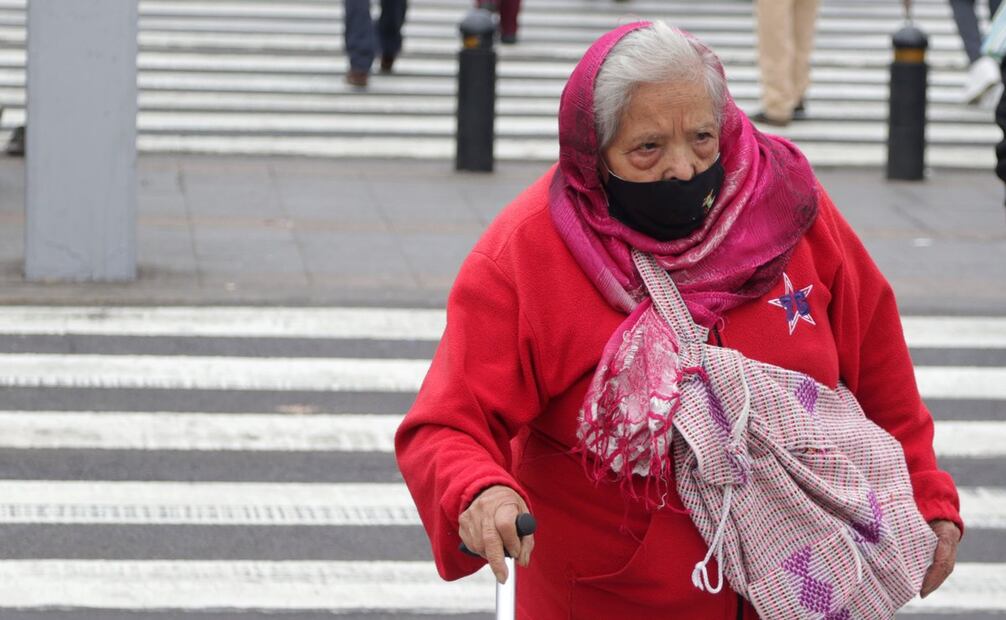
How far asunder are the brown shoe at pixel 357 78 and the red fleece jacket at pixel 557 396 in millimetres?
11604

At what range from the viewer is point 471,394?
9.69 feet

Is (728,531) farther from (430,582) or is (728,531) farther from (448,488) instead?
(430,582)

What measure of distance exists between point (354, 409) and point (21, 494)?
5.15ft

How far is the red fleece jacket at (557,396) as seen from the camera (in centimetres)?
296

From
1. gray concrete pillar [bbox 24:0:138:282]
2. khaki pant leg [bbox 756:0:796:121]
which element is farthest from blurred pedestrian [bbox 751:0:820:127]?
gray concrete pillar [bbox 24:0:138:282]

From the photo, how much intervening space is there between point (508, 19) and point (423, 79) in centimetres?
130

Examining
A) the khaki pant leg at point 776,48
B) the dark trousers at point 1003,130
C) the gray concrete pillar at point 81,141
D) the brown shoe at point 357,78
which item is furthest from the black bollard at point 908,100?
the dark trousers at point 1003,130

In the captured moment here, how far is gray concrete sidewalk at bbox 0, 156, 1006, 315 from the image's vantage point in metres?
9.12

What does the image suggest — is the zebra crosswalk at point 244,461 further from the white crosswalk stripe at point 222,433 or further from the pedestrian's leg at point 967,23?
the pedestrian's leg at point 967,23

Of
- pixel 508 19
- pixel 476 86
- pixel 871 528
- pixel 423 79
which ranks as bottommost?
pixel 423 79

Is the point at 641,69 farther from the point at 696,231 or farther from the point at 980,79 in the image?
the point at 980,79

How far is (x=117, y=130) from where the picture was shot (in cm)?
899

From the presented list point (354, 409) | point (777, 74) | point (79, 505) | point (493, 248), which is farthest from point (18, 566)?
point (777, 74)

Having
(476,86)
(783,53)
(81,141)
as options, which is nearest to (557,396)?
(81,141)
